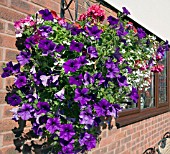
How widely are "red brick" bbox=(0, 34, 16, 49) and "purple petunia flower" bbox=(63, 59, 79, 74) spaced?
0.60 m

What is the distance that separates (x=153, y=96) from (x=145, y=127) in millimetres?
987

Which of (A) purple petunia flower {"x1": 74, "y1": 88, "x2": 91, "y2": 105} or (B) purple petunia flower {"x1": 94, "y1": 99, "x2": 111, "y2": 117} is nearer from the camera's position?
(A) purple petunia flower {"x1": 74, "y1": 88, "x2": 91, "y2": 105}

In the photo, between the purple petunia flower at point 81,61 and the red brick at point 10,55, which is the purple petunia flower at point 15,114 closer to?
the red brick at point 10,55

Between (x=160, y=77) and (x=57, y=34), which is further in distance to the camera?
(x=160, y=77)

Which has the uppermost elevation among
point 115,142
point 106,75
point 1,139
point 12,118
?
point 106,75

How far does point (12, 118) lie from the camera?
1.96 meters

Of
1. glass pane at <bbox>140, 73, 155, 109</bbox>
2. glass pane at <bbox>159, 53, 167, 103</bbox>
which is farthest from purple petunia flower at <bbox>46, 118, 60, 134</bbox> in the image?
glass pane at <bbox>159, 53, 167, 103</bbox>

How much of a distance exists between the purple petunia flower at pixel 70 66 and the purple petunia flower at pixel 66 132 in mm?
405

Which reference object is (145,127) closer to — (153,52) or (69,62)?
(153,52)

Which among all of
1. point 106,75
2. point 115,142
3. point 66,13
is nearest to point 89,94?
point 106,75

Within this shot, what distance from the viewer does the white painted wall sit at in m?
4.03

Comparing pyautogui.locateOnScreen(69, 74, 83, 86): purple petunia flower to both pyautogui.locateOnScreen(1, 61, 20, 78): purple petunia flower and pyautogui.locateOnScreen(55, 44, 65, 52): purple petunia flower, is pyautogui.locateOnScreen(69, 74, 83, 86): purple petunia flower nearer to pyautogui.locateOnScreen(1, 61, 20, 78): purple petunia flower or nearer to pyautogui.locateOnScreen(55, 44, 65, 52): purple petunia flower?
pyautogui.locateOnScreen(55, 44, 65, 52): purple petunia flower

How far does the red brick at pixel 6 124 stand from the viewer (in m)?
2.02

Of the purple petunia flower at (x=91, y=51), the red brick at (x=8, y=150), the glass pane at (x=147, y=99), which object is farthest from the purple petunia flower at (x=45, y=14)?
the glass pane at (x=147, y=99)
